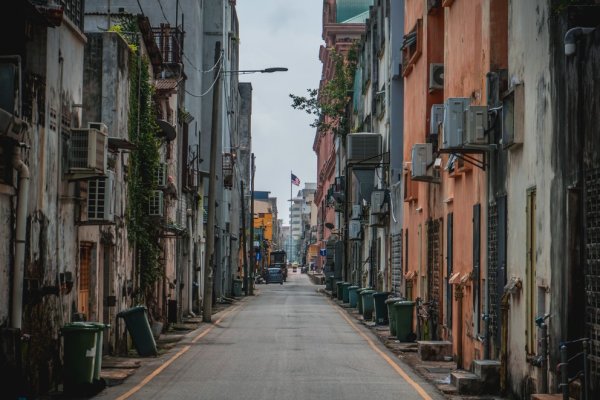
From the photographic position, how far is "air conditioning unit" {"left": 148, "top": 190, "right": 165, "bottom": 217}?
2788 centimetres

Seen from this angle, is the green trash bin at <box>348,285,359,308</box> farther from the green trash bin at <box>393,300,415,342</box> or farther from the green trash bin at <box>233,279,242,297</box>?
the green trash bin at <box>393,300,415,342</box>

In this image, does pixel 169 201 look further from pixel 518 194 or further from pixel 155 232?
pixel 518 194

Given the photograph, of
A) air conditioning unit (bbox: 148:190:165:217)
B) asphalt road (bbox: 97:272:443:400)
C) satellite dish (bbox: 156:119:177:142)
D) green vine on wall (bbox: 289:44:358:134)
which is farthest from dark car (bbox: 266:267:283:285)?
air conditioning unit (bbox: 148:190:165:217)

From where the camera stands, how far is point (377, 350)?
25.0 metres

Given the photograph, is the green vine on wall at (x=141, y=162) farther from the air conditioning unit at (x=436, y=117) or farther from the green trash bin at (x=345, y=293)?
the green trash bin at (x=345, y=293)

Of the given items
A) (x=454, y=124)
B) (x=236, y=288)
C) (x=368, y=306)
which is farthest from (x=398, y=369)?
(x=236, y=288)

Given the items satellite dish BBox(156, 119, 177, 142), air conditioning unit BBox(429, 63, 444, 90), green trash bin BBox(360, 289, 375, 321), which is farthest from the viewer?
green trash bin BBox(360, 289, 375, 321)

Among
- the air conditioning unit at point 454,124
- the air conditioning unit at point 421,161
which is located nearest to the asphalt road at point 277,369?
the air conditioning unit at point 454,124

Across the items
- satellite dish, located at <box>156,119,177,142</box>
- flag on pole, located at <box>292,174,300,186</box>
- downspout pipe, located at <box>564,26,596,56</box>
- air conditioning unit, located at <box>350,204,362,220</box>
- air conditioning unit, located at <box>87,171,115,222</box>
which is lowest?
air conditioning unit, located at <box>87,171,115,222</box>

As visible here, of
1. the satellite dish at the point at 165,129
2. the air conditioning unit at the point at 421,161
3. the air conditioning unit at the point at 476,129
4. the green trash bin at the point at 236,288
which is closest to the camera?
the air conditioning unit at the point at 476,129

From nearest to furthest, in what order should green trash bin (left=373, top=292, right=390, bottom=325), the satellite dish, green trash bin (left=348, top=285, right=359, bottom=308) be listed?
the satellite dish
green trash bin (left=373, top=292, right=390, bottom=325)
green trash bin (left=348, top=285, right=359, bottom=308)

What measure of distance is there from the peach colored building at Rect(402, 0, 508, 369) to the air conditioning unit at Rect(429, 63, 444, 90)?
54mm

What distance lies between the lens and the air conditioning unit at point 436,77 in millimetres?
27141

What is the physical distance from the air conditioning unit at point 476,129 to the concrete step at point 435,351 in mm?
5887
